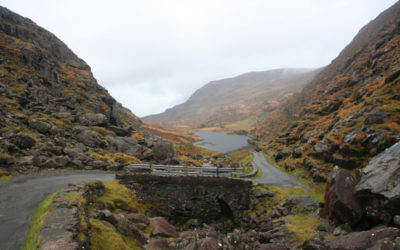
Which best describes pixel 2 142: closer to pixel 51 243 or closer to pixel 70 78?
pixel 51 243

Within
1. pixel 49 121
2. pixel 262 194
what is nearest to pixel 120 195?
pixel 262 194

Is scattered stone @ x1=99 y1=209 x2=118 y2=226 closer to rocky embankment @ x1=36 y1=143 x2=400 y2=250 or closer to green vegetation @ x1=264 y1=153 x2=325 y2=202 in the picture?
rocky embankment @ x1=36 y1=143 x2=400 y2=250

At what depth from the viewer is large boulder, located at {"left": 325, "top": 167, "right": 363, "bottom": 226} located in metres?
9.96

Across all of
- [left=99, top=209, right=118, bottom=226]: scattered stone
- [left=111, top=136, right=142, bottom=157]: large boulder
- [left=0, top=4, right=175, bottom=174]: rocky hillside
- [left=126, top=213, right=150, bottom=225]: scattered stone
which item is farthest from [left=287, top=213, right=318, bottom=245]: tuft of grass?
[left=111, top=136, right=142, bottom=157]: large boulder

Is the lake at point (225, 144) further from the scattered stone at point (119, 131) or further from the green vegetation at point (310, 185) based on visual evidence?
the green vegetation at point (310, 185)

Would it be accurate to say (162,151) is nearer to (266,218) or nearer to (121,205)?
(121,205)

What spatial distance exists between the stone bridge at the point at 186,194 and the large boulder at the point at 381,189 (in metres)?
10.2

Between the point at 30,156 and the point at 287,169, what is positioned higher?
the point at 30,156

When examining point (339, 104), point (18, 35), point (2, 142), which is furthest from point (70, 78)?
point (339, 104)

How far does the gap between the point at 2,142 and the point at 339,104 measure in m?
50.9

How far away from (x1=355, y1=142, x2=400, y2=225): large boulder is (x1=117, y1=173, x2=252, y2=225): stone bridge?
33.4 feet

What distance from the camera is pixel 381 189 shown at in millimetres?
9148

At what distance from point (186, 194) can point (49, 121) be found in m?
21.0

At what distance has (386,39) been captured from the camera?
4897 centimetres
